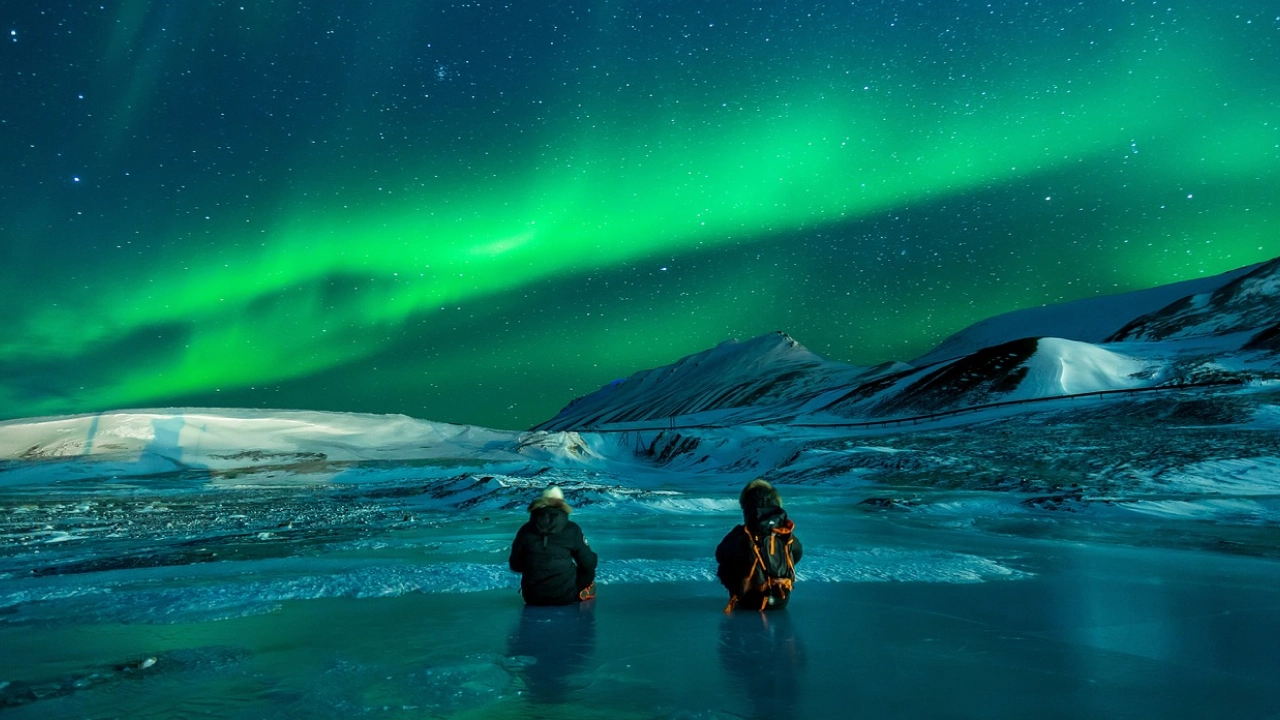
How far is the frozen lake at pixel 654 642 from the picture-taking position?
16.8ft

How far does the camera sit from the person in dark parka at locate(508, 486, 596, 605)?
819cm

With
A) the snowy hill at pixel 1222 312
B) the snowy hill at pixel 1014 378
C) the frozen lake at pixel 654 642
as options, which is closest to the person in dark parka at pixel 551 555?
the frozen lake at pixel 654 642

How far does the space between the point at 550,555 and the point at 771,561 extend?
249 centimetres

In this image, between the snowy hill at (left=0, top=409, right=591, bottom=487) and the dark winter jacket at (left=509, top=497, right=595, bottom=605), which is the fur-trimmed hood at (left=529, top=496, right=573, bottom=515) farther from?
the snowy hill at (left=0, top=409, right=591, bottom=487)

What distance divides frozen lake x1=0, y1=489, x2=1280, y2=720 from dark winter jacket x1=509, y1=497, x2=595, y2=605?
344mm

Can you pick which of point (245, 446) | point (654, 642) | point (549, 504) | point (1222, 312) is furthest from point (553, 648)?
point (1222, 312)

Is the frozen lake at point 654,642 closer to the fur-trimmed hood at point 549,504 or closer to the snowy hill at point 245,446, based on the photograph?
the fur-trimmed hood at point 549,504

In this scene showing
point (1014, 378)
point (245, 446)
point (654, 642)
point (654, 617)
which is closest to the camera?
point (654, 642)

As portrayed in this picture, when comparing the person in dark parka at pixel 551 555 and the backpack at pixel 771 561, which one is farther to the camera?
the person in dark parka at pixel 551 555

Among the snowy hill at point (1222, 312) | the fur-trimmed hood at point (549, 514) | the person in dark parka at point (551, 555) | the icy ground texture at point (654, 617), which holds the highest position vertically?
the snowy hill at point (1222, 312)

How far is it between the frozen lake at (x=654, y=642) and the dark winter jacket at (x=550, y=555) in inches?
13.5

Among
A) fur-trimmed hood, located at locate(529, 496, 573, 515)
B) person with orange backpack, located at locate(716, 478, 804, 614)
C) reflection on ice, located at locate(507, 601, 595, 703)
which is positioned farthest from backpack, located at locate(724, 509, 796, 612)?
fur-trimmed hood, located at locate(529, 496, 573, 515)

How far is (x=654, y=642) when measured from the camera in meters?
6.88

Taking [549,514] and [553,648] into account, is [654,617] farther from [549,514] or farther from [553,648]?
[553,648]
